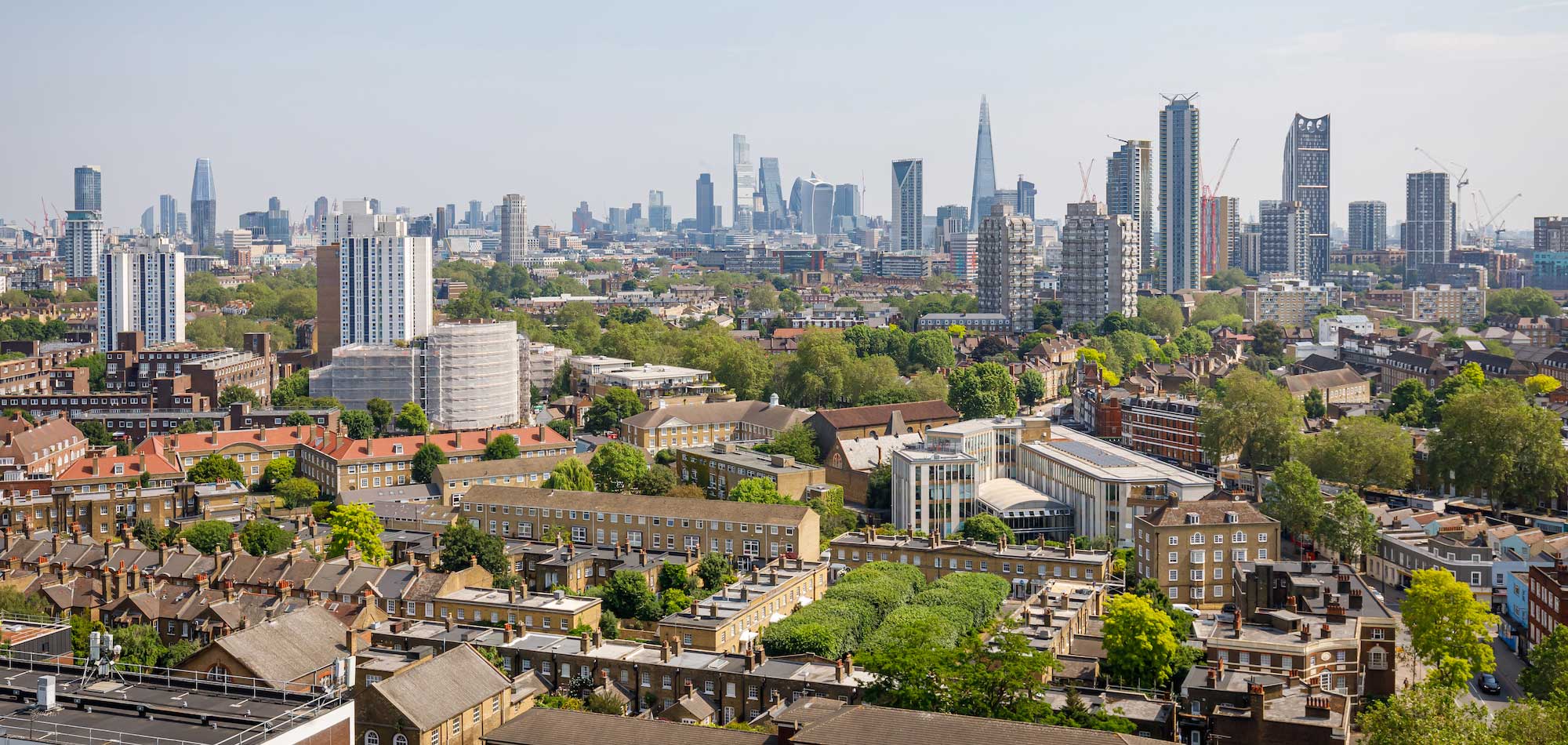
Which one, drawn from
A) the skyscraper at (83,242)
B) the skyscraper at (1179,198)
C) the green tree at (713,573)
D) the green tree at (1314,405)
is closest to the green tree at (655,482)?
the green tree at (713,573)

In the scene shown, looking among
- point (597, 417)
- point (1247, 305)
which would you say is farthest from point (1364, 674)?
point (1247, 305)

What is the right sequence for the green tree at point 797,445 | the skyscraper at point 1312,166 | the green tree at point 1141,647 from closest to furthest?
1. the green tree at point 1141,647
2. the green tree at point 797,445
3. the skyscraper at point 1312,166

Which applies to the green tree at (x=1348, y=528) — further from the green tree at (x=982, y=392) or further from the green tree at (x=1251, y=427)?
the green tree at (x=982, y=392)

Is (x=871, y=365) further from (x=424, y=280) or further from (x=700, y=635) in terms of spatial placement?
(x=700, y=635)

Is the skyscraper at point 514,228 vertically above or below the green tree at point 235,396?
above

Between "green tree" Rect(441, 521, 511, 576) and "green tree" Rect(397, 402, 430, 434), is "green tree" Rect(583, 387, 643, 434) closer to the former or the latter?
"green tree" Rect(397, 402, 430, 434)

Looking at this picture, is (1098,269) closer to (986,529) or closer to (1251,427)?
(1251,427)

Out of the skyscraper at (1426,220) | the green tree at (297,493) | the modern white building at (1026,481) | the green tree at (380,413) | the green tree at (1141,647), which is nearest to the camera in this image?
the green tree at (1141,647)
